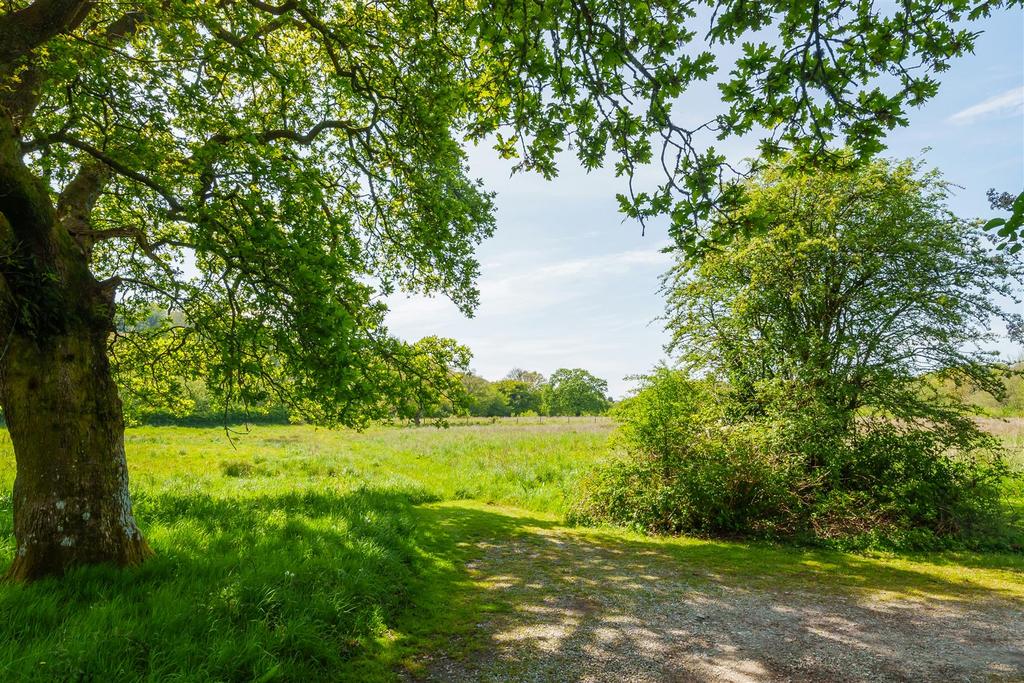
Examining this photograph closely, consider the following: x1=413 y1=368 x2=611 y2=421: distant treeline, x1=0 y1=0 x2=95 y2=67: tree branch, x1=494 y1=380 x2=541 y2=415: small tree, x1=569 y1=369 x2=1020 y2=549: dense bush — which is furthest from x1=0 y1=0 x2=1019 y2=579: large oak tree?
x1=494 y1=380 x2=541 y2=415: small tree

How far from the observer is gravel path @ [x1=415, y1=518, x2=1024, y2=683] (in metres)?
4.77

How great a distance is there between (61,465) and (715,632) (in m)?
7.84

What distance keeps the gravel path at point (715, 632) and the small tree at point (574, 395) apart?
91.6 meters

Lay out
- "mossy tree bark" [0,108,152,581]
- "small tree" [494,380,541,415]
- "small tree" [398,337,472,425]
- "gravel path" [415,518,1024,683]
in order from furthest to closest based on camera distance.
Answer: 1. "small tree" [494,380,541,415]
2. "small tree" [398,337,472,425]
3. "mossy tree bark" [0,108,152,581]
4. "gravel path" [415,518,1024,683]

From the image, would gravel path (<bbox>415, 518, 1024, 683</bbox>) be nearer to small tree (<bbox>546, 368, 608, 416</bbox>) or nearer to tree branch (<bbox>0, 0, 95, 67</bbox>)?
tree branch (<bbox>0, 0, 95, 67</bbox>)

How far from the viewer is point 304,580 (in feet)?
18.7

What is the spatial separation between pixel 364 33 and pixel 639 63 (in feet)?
23.7

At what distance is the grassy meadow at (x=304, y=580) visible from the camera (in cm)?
394

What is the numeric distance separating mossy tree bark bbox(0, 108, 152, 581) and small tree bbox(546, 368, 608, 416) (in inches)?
3733

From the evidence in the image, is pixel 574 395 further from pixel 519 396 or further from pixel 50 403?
pixel 50 403

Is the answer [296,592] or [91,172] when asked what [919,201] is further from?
[91,172]

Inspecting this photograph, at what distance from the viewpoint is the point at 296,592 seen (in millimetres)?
5371

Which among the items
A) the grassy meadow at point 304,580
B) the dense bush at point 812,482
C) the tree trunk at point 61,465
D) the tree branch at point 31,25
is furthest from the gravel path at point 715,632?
the tree branch at point 31,25

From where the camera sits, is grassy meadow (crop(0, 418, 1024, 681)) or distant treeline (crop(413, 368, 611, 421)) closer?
grassy meadow (crop(0, 418, 1024, 681))
